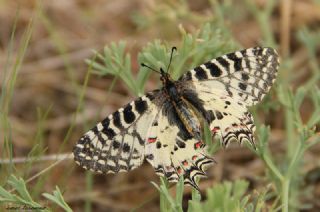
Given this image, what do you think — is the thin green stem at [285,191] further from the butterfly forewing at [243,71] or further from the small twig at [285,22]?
the small twig at [285,22]

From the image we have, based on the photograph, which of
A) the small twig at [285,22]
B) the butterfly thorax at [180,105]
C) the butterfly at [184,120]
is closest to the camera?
the butterfly at [184,120]

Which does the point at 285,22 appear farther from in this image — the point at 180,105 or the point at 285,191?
the point at 285,191

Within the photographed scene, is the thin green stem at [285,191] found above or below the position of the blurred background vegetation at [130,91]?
below

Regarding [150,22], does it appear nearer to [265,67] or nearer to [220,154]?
[220,154]

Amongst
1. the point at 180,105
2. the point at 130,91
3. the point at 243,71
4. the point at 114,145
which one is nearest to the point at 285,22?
the point at 130,91

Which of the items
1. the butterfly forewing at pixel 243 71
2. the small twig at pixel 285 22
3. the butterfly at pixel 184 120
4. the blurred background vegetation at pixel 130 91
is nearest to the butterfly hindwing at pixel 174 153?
the butterfly at pixel 184 120

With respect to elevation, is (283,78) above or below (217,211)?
above

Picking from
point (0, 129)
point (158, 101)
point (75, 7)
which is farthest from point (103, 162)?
point (75, 7)
